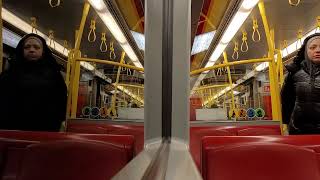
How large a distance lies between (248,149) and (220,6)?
3.33 meters

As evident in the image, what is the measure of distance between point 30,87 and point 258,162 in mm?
1599

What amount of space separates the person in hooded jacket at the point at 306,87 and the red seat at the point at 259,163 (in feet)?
5.27

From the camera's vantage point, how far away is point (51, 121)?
7.98ft

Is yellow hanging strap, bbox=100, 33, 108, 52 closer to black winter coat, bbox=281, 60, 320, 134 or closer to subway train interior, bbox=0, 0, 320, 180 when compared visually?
subway train interior, bbox=0, 0, 320, 180

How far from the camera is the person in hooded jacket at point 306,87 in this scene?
8.99 feet

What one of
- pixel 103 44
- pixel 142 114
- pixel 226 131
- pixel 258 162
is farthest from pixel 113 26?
pixel 258 162

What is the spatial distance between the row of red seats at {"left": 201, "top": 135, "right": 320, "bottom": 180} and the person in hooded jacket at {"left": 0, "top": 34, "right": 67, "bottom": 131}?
1328 mm

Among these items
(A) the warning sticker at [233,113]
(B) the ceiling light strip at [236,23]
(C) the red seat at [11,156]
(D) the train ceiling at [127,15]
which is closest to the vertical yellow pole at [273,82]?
(B) the ceiling light strip at [236,23]

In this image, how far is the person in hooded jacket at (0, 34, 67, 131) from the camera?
7.02 feet

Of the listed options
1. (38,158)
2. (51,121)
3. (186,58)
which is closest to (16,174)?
(38,158)

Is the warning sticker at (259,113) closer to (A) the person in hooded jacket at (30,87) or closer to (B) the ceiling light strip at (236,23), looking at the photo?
(B) the ceiling light strip at (236,23)

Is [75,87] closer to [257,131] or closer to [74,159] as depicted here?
[257,131]

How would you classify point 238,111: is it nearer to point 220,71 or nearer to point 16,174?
point 220,71

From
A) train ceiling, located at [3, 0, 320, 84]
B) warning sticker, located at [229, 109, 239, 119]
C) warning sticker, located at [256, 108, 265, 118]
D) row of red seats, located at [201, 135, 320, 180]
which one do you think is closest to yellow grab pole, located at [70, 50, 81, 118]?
train ceiling, located at [3, 0, 320, 84]
